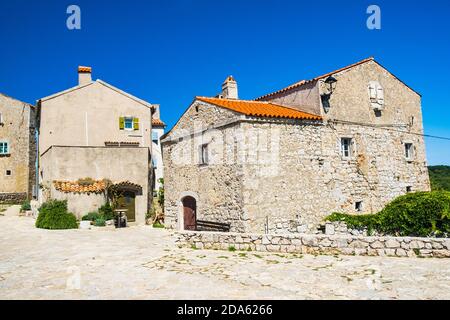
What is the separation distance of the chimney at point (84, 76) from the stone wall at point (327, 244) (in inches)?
622

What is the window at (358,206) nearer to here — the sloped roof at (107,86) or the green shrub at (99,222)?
the green shrub at (99,222)

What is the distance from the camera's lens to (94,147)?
19.1 meters

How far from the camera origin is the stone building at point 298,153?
13.8m

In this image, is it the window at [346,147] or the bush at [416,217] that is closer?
the bush at [416,217]

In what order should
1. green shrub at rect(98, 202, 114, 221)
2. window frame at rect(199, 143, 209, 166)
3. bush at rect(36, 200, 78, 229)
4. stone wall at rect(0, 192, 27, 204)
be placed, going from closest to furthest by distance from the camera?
window frame at rect(199, 143, 209, 166) → bush at rect(36, 200, 78, 229) → green shrub at rect(98, 202, 114, 221) → stone wall at rect(0, 192, 27, 204)

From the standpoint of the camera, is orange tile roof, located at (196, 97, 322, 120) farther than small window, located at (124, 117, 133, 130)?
No

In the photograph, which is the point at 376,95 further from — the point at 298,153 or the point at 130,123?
the point at 130,123

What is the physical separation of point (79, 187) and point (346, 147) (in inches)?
517

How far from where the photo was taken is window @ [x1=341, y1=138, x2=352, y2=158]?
1625cm

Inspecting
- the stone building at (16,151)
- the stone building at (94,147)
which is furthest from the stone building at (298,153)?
the stone building at (16,151)

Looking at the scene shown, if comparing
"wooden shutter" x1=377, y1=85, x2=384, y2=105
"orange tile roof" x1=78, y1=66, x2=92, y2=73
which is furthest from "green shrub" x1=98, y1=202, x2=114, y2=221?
"wooden shutter" x1=377, y1=85, x2=384, y2=105

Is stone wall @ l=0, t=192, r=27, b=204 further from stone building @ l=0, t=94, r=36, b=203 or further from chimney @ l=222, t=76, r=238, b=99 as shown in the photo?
chimney @ l=222, t=76, r=238, b=99

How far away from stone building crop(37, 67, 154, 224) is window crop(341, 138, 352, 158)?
33.9 ft

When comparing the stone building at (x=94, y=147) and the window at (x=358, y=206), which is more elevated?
the stone building at (x=94, y=147)
